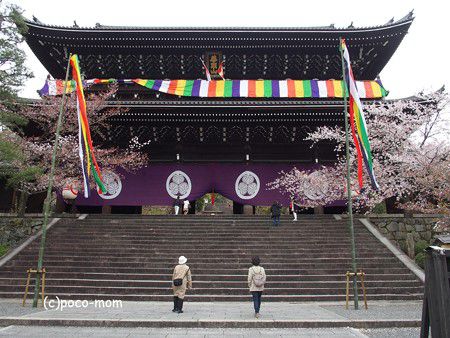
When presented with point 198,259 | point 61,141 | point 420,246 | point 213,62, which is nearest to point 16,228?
point 61,141

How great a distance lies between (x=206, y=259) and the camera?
11.9 m

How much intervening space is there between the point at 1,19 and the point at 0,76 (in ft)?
7.16

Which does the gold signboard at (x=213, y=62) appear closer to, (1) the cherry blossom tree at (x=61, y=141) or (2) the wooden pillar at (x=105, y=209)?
(1) the cherry blossom tree at (x=61, y=141)

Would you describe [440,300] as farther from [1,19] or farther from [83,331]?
[1,19]

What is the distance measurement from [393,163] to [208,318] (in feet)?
40.8

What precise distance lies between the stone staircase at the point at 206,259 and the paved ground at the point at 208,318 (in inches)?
43.5

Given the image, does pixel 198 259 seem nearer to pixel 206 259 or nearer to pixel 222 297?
pixel 206 259

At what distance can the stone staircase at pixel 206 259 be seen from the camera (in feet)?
33.9

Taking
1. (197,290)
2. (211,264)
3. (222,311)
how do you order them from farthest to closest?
(211,264) → (197,290) → (222,311)

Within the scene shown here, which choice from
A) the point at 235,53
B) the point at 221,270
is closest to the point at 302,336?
the point at 221,270

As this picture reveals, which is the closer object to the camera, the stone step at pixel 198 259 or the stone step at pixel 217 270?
the stone step at pixel 217 270

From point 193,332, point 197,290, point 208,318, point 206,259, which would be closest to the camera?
point 193,332

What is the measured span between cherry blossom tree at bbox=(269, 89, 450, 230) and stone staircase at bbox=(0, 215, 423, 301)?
197 cm

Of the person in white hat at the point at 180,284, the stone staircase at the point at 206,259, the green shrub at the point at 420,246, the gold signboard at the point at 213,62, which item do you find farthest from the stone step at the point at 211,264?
the gold signboard at the point at 213,62
